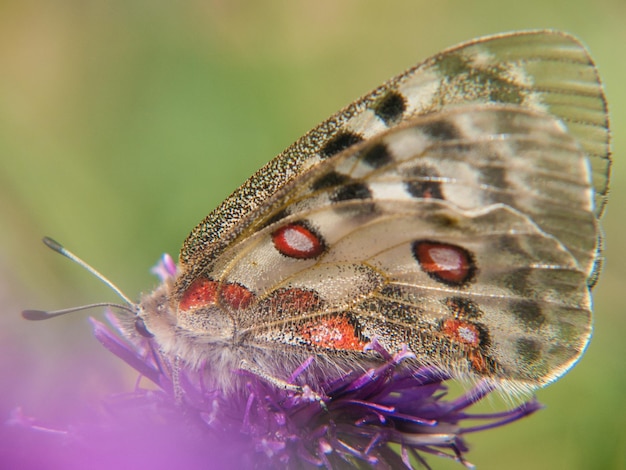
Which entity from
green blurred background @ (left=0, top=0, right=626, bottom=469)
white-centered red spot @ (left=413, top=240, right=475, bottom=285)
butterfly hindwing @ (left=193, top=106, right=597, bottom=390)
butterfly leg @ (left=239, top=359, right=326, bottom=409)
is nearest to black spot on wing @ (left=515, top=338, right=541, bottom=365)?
butterfly hindwing @ (left=193, top=106, right=597, bottom=390)

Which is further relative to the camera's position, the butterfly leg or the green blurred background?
the green blurred background

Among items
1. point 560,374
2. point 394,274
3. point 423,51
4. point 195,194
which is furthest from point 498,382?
point 423,51

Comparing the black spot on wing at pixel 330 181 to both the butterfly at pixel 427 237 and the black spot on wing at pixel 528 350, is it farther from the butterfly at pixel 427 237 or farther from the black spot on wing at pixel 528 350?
the black spot on wing at pixel 528 350

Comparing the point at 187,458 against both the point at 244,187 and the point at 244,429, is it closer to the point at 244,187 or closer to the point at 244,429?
the point at 244,429

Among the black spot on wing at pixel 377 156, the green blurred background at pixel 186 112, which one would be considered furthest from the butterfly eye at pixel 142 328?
the green blurred background at pixel 186 112

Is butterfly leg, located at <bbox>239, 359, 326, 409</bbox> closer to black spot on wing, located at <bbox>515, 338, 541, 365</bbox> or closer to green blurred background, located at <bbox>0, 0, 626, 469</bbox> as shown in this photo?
black spot on wing, located at <bbox>515, 338, 541, 365</bbox>

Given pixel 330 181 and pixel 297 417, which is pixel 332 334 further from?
pixel 330 181
